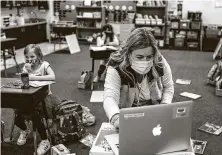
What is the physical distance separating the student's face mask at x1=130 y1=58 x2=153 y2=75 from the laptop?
57cm

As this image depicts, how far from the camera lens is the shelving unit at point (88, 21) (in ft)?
33.2

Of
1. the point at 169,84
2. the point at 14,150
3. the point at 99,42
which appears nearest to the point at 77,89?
the point at 99,42

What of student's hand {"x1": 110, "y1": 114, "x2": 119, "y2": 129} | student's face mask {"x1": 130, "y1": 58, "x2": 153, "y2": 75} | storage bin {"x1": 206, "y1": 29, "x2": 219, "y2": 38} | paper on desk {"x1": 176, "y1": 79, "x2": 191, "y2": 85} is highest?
storage bin {"x1": 206, "y1": 29, "x2": 219, "y2": 38}

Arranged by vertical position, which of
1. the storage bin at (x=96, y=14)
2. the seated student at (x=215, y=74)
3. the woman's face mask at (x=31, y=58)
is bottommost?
the seated student at (x=215, y=74)

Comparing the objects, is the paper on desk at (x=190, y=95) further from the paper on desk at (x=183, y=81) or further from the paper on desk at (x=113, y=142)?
the paper on desk at (x=113, y=142)

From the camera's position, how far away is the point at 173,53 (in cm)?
862

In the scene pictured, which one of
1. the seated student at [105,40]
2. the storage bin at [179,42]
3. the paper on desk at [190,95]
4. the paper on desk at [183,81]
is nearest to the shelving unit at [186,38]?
the storage bin at [179,42]

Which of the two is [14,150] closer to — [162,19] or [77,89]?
[77,89]

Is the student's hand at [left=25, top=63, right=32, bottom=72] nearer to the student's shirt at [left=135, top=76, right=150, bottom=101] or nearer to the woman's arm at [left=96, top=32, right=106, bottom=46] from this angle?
the student's shirt at [left=135, top=76, right=150, bottom=101]

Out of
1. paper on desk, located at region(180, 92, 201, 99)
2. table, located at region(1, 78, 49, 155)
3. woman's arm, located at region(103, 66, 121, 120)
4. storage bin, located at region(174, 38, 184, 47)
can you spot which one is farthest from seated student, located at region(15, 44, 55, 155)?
storage bin, located at region(174, 38, 184, 47)

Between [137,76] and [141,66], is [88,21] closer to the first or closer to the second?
[137,76]

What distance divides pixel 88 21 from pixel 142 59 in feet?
28.6

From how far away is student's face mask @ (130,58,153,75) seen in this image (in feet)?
6.30

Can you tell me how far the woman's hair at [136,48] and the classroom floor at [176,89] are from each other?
132 centimetres
